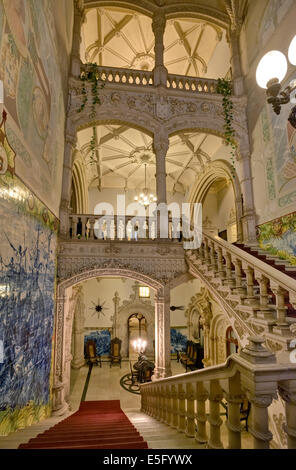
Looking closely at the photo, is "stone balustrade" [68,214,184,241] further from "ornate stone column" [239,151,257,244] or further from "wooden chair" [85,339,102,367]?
"wooden chair" [85,339,102,367]

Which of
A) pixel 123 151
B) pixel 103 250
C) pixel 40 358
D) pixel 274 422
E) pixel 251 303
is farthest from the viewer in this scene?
pixel 123 151

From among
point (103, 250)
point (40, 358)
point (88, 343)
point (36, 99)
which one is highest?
point (36, 99)

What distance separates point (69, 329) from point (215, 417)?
5.59m

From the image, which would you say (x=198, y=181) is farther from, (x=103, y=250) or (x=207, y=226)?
(x=103, y=250)

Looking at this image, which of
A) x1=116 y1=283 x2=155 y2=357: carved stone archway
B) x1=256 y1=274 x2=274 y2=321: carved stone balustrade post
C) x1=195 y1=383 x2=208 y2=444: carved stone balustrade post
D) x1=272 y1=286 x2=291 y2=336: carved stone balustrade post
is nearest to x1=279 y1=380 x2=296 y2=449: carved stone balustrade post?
x1=195 y1=383 x2=208 y2=444: carved stone balustrade post

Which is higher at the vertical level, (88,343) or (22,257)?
(22,257)

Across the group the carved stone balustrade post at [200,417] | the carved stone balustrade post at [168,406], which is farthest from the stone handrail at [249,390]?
the carved stone balustrade post at [168,406]

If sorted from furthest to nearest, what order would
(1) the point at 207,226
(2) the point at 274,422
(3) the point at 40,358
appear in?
(1) the point at 207,226
(3) the point at 40,358
(2) the point at 274,422

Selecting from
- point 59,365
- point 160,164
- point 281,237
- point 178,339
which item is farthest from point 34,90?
point 178,339

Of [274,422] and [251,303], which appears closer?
[274,422]

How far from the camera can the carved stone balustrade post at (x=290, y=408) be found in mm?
1165
